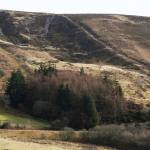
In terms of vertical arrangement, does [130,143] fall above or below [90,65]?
above

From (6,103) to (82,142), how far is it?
30.3m

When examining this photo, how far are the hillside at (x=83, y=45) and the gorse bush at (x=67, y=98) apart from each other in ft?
50.3

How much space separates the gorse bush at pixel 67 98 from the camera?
7850 centimetres

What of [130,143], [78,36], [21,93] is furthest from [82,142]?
[78,36]

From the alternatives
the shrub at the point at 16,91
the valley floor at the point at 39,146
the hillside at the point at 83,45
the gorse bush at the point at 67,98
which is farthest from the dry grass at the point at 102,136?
the hillside at the point at 83,45

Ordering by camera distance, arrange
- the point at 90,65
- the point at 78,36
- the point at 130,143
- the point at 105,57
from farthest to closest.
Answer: the point at 78,36
the point at 105,57
the point at 90,65
the point at 130,143

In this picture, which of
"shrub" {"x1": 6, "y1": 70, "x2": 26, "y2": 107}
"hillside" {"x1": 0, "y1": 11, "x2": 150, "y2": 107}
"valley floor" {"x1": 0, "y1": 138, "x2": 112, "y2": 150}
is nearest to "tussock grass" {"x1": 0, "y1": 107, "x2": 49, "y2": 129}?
"shrub" {"x1": 6, "y1": 70, "x2": 26, "y2": 107}

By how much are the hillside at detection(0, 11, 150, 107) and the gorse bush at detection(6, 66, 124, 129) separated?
1532 cm

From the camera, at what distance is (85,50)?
15262 cm

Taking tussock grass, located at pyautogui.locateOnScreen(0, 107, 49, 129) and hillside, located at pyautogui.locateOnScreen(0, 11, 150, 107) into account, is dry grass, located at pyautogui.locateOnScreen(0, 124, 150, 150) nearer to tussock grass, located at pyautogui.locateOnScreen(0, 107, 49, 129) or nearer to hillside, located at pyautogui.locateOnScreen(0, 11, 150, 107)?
tussock grass, located at pyautogui.locateOnScreen(0, 107, 49, 129)

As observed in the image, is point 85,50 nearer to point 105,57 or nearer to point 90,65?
Result: point 105,57

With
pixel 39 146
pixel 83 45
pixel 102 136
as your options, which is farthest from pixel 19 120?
pixel 83 45

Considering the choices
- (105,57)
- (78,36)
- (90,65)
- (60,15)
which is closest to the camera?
(90,65)

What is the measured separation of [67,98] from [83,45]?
245 feet
